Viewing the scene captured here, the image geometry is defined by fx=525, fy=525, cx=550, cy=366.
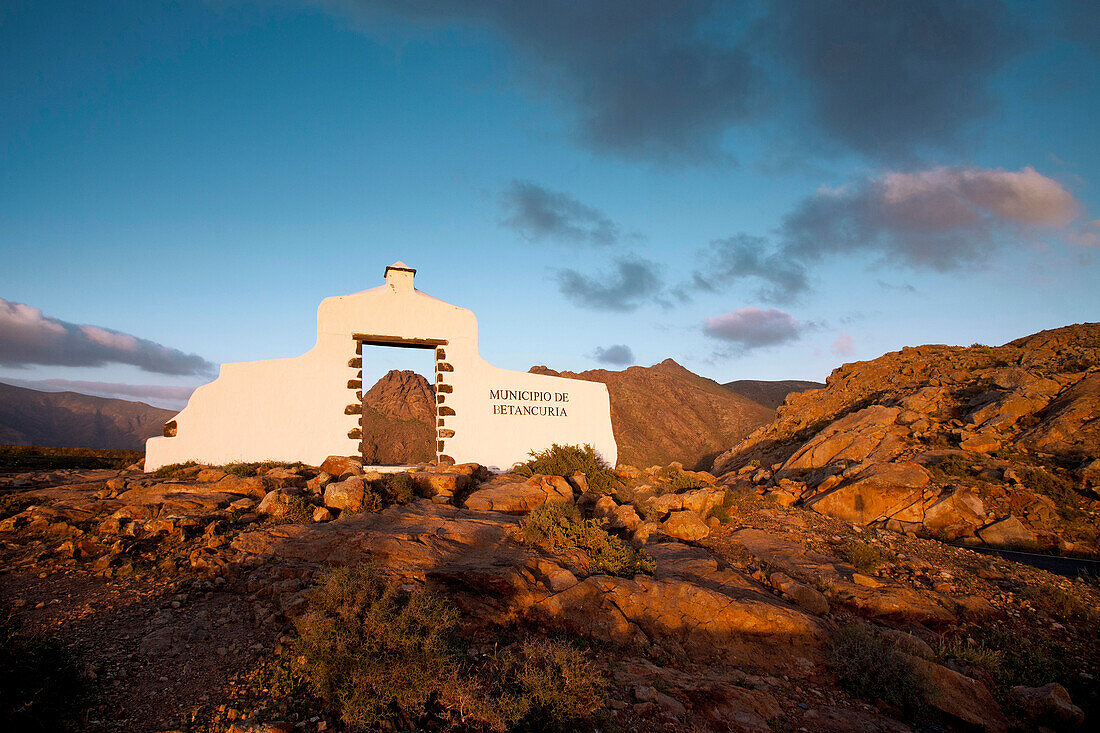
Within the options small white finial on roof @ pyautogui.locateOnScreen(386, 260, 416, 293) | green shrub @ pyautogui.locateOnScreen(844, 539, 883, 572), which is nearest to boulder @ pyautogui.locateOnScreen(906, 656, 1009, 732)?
green shrub @ pyautogui.locateOnScreen(844, 539, 883, 572)

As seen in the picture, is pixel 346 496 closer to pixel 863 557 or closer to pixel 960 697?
pixel 960 697

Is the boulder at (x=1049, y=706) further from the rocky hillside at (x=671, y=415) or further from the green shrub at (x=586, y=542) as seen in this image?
the rocky hillside at (x=671, y=415)

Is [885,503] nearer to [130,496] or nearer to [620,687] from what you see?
[620,687]

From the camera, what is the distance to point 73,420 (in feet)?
162

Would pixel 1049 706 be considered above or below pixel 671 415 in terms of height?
below

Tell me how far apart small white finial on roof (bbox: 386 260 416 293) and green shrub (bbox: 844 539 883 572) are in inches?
421

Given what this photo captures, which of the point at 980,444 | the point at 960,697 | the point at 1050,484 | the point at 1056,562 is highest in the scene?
the point at 980,444

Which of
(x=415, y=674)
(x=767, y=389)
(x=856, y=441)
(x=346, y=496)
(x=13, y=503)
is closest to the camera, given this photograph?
(x=415, y=674)

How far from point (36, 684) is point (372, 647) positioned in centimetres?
227

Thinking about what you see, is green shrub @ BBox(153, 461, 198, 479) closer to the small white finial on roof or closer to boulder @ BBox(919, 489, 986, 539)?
the small white finial on roof

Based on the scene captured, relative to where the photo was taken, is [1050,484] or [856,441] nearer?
[1050,484]

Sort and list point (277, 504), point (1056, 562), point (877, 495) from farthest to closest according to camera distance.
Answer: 1. point (877, 495)
2. point (1056, 562)
3. point (277, 504)

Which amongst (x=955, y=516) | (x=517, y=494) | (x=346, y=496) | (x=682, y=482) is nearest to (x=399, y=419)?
(x=682, y=482)

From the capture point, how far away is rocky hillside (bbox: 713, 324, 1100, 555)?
1041 centimetres
